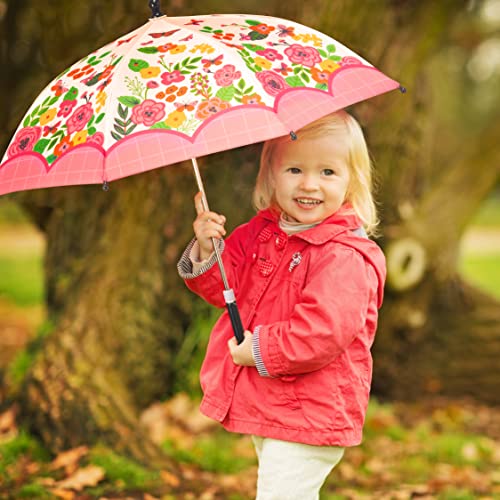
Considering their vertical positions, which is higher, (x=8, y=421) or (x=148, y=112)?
(x=148, y=112)

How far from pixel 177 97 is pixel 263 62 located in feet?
1.05

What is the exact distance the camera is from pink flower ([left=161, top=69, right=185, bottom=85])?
2297 millimetres

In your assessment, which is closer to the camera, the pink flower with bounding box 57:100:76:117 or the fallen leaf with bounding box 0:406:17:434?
the pink flower with bounding box 57:100:76:117

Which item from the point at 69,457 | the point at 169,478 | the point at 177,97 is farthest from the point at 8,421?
the point at 177,97

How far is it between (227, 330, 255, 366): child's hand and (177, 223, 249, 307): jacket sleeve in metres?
0.25

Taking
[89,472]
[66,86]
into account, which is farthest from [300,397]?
[89,472]

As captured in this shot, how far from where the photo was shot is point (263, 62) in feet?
7.88

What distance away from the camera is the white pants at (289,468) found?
2.51m

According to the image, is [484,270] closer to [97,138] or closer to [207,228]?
[207,228]

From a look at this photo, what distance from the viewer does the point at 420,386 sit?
5.26 m

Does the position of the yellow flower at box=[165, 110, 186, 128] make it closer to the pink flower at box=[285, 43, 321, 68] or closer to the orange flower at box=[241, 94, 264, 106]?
the orange flower at box=[241, 94, 264, 106]

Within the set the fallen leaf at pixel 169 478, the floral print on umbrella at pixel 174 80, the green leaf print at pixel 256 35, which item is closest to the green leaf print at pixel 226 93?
the floral print on umbrella at pixel 174 80

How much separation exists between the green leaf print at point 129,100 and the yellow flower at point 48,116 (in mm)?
312

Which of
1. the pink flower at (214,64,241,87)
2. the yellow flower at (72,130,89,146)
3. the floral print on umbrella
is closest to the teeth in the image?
the floral print on umbrella
